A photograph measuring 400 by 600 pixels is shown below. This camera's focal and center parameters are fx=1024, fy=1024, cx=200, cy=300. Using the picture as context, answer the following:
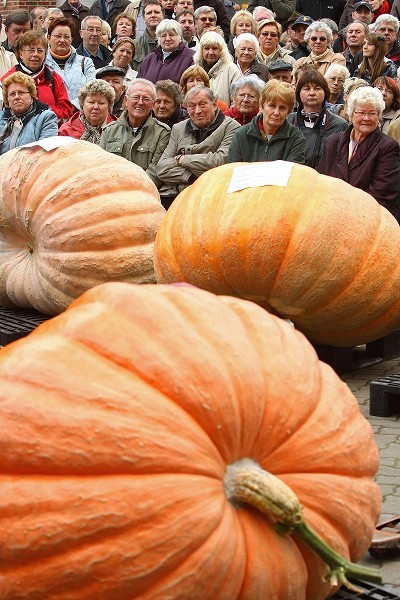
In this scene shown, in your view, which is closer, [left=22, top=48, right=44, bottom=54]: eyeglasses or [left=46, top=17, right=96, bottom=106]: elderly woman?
[left=22, top=48, right=44, bottom=54]: eyeglasses

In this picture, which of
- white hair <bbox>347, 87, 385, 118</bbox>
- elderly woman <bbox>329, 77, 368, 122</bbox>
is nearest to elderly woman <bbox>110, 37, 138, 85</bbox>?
elderly woman <bbox>329, 77, 368, 122</bbox>

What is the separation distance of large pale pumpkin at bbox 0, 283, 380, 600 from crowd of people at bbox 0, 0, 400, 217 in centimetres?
438

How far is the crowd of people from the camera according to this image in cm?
715

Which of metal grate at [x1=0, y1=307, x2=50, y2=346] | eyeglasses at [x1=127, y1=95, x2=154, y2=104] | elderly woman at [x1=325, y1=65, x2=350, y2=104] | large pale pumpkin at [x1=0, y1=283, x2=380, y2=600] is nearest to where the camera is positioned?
large pale pumpkin at [x1=0, y1=283, x2=380, y2=600]

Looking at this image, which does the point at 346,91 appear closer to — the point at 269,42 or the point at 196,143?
the point at 196,143

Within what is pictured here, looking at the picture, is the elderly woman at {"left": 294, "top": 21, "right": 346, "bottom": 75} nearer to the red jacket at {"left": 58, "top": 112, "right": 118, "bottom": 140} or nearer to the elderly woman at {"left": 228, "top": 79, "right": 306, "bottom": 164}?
the red jacket at {"left": 58, "top": 112, "right": 118, "bottom": 140}

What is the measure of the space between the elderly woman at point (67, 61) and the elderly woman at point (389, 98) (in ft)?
11.5

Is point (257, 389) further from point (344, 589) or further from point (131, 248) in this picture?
point (131, 248)

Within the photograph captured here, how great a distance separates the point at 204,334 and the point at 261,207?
262 cm

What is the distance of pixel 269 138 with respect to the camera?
7371 millimetres

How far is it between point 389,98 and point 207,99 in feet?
5.32

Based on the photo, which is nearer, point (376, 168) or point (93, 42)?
point (376, 168)

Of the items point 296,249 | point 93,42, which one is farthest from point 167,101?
point 296,249

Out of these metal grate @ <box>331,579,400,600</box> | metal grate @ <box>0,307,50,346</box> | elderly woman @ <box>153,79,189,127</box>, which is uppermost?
elderly woman @ <box>153,79,189,127</box>
